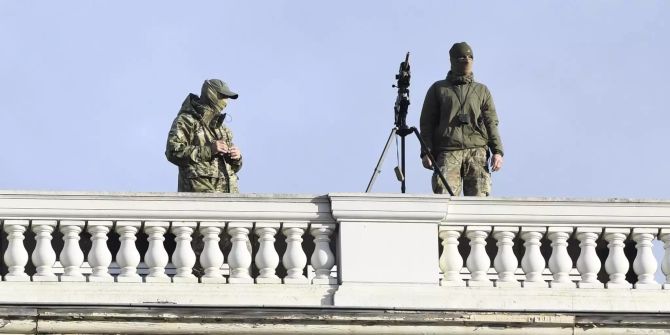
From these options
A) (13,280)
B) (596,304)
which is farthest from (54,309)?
(596,304)

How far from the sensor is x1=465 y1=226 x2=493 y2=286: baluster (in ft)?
84.3

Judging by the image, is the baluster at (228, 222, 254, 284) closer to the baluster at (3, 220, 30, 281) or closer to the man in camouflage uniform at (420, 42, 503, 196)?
the baluster at (3, 220, 30, 281)

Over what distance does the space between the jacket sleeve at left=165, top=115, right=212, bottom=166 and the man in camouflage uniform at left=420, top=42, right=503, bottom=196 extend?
2247 millimetres

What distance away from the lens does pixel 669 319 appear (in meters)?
25.0

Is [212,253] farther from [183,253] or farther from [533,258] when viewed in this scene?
[533,258]

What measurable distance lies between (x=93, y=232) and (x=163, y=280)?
0.76 meters

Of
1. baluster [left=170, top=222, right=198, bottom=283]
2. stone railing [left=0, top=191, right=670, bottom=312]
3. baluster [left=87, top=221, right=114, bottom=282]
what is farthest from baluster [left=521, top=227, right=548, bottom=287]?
baluster [left=87, top=221, right=114, bottom=282]

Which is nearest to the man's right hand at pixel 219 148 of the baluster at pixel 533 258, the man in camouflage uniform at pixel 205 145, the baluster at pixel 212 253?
the man in camouflage uniform at pixel 205 145

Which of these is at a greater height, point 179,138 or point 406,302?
point 179,138

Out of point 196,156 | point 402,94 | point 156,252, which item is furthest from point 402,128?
point 156,252

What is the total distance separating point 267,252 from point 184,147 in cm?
194

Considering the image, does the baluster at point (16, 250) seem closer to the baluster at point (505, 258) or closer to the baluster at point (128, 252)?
the baluster at point (128, 252)

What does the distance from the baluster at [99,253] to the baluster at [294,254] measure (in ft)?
4.97

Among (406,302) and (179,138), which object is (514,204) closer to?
(406,302)
